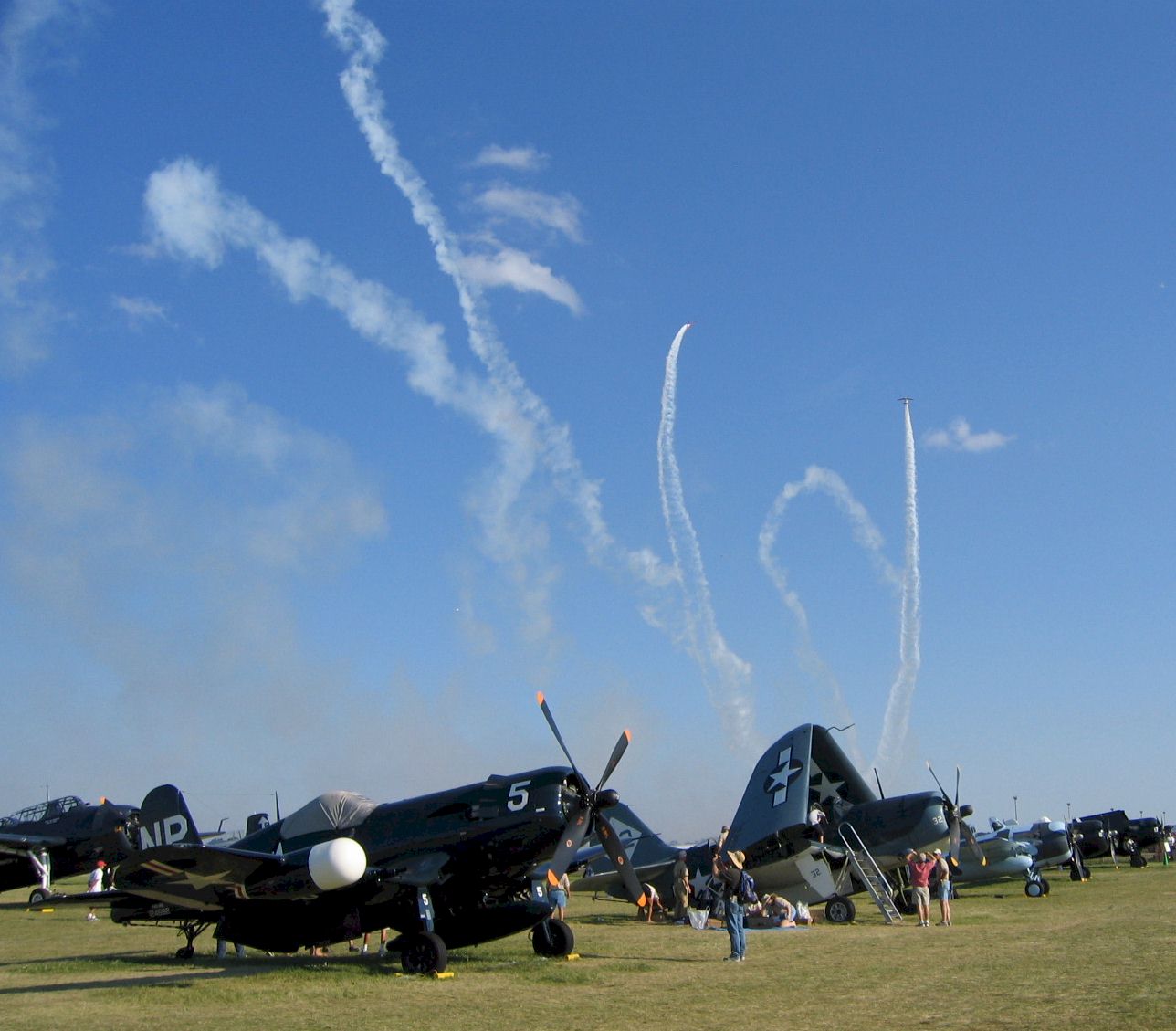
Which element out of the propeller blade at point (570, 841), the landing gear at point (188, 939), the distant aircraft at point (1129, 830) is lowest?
the distant aircraft at point (1129, 830)

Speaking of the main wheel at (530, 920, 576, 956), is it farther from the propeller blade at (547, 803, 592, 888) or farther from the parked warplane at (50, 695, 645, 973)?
the propeller blade at (547, 803, 592, 888)

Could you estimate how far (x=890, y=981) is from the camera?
1372cm

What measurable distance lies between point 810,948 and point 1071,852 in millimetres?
29554

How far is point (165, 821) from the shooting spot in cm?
2248

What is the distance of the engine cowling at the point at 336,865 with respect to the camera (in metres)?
15.3

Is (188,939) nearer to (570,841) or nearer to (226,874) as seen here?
(226,874)

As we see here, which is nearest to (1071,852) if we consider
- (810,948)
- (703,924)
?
(703,924)

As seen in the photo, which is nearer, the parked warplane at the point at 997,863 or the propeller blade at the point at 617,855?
the propeller blade at the point at 617,855

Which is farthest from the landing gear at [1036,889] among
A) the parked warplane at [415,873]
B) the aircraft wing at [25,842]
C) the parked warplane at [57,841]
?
the aircraft wing at [25,842]

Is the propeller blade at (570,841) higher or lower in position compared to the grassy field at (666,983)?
higher

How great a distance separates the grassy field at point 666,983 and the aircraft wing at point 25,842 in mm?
14513

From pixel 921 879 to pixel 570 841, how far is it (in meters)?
11.2

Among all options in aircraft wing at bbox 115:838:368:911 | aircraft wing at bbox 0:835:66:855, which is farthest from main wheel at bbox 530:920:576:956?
aircraft wing at bbox 0:835:66:855

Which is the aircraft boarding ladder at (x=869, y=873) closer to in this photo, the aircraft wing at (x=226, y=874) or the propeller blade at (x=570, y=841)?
the propeller blade at (x=570, y=841)
